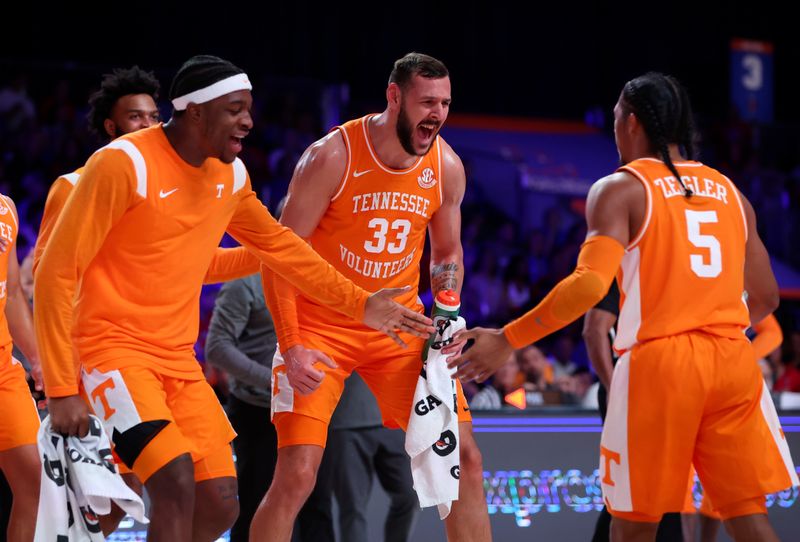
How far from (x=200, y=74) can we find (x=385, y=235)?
1040 millimetres

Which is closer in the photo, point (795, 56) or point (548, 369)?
point (548, 369)

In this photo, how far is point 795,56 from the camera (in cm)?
1285

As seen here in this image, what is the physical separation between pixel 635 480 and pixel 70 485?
1.77 metres

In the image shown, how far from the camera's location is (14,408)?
4.11 meters

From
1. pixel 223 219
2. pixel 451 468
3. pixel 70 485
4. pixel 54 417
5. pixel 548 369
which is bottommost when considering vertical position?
pixel 548 369

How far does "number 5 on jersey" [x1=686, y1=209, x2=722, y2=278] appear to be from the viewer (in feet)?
11.1

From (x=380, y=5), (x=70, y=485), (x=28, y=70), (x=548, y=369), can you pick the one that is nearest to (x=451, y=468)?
(x=70, y=485)

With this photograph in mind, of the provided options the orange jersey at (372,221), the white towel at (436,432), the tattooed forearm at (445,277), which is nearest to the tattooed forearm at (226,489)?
the white towel at (436,432)

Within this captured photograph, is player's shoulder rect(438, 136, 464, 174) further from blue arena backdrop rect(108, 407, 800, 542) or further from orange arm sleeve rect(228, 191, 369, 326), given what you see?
blue arena backdrop rect(108, 407, 800, 542)

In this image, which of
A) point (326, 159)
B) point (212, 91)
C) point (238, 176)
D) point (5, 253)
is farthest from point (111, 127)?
point (212, 91)

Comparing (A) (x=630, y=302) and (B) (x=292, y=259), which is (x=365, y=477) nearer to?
(B) (x=292, y=259)

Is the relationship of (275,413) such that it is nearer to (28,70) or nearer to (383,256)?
(383,256)

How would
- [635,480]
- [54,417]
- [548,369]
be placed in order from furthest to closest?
[548,369]
[635,480]
[54,417]

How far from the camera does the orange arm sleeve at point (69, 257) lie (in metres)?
3.10
